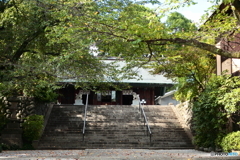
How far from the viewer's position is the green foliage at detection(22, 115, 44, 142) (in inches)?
567

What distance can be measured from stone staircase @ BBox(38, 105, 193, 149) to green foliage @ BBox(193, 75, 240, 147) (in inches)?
87.1

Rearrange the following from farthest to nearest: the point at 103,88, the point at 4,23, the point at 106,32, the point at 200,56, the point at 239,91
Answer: the point at 103,88 < the point at 200,56 < the point at 4,23 < the point at 239,91 < the point at 106,32

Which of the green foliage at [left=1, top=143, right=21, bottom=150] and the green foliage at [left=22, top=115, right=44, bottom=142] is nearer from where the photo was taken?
the green foliage at [left=1, top=143, right=21, bottom=150]

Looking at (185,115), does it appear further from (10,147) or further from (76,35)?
(76,35)

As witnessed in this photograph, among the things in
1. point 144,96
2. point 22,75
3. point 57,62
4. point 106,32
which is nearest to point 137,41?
point 106,32

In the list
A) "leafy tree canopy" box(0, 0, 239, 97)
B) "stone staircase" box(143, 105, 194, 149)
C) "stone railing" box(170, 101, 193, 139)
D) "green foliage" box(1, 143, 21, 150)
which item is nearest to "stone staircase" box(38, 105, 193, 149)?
"stone staircase" box(143, 105, 194, 149)

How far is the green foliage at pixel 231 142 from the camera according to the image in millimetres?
10844

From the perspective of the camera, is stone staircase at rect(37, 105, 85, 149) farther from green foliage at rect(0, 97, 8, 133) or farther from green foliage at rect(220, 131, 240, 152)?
green foliage at rect(220, 131, 240, 152)

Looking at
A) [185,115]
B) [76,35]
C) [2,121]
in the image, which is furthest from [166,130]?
[76,35]

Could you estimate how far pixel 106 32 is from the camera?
24.5 ft

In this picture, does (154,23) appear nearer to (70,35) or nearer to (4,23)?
(70,35)

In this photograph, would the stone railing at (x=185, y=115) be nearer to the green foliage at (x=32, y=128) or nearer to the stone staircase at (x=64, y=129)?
the stone staircase at (x=64, y=129)

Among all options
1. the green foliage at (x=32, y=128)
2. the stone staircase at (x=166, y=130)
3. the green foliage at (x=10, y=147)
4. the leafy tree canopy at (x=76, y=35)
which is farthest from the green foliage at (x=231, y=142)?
the green foliage at (x=10, y=147)

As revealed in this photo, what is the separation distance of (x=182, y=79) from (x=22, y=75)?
6.66 meters
